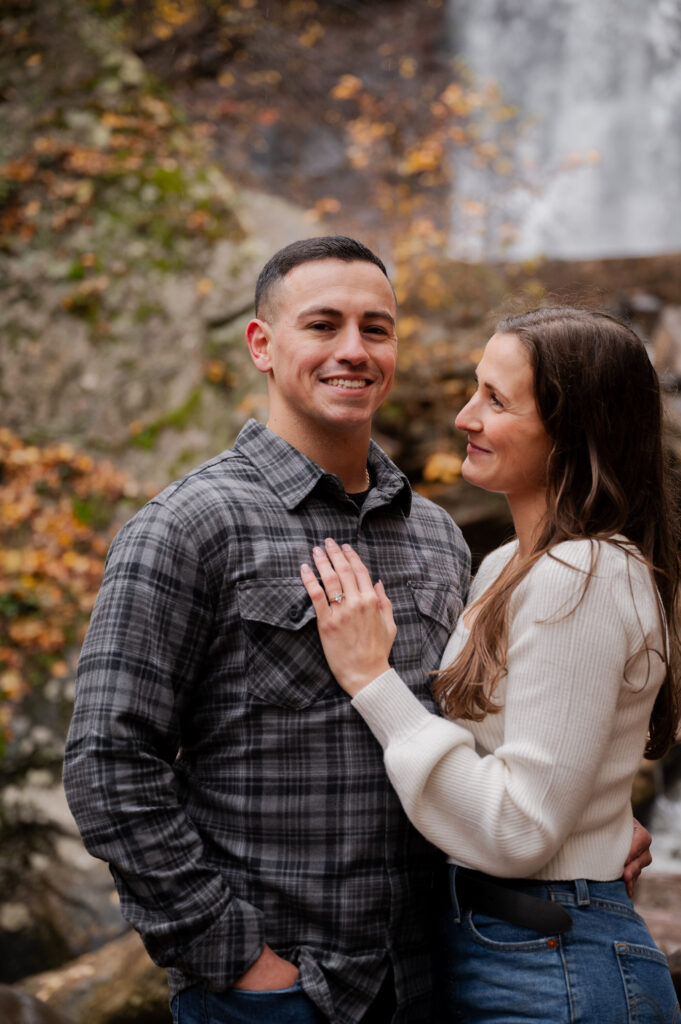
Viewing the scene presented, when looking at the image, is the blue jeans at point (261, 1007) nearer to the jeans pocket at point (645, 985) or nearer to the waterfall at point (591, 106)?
the jeans pocket at point (645, 985)

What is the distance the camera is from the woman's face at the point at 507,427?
195 cm

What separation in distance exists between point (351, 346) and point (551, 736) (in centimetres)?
99

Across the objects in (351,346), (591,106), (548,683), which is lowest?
(591,106)

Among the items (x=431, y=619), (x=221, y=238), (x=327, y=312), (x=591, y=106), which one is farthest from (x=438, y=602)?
(x=591, y=106)

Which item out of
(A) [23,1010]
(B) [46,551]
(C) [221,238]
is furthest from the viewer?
(C) [221,238]

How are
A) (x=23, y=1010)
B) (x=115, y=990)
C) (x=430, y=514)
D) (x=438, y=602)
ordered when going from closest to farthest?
(x=438, y=602) < (x=430, y=514) < (x=23, y=1010) < (x=115, y=990)

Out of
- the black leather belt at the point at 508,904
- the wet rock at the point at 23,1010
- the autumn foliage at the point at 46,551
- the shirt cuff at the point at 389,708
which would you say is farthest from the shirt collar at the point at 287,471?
the autumn foliage at the point at 46,551

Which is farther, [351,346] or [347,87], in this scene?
[347,87]

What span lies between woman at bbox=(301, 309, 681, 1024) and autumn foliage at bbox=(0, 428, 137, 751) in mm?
3216

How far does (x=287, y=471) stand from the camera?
208 cm

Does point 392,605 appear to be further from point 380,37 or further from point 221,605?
point 380,37

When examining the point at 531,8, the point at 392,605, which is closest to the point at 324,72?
the point at 531,8

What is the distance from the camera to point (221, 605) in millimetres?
1882

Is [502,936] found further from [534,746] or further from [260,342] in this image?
[260,342]
